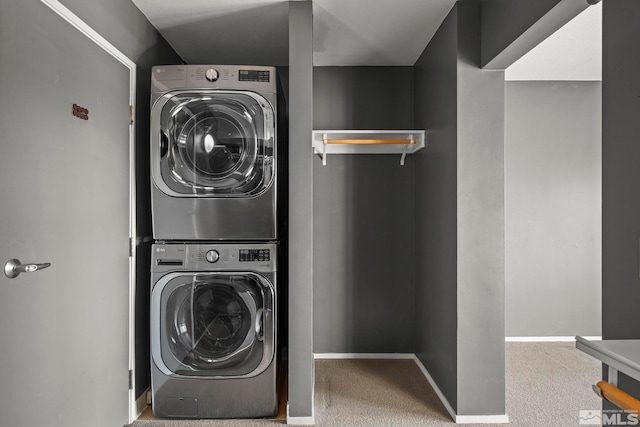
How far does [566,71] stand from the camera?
3.84 meters

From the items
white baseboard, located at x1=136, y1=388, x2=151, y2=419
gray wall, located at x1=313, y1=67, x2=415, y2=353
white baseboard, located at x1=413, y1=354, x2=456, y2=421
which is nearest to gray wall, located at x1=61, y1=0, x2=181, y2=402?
white baseboard, located at x1=136, y1=388, x2=151, y2=419

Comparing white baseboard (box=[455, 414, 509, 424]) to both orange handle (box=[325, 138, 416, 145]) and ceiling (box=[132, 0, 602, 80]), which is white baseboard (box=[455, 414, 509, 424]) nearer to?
orange handle (box=[325, 138, 416, 145])

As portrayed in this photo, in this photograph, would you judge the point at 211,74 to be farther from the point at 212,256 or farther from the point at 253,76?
the point at 212,256

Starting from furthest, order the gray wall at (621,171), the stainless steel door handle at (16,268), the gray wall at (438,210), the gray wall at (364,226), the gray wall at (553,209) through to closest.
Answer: the gray wall at (553,209)
the gray wall at (364,226)
the gray wall at (438,210)
the stainless steel door handle at (16,268)
the gray wall at (621,171)

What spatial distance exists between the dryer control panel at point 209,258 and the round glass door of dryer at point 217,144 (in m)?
0.33

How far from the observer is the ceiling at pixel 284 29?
2662 millimetres

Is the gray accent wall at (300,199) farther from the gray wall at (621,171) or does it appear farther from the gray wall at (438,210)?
the gray wall at (621,171)

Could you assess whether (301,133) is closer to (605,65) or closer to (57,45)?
(57,45)

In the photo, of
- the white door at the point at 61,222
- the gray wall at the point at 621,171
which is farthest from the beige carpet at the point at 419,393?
the gray wall at the point at 621,171

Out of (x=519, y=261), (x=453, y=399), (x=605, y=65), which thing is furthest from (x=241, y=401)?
(x=519, y=261)

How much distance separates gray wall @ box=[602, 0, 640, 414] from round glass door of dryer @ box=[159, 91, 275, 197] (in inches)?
65.8

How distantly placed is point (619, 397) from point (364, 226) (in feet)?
9.12

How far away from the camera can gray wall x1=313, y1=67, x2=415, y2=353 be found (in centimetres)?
380

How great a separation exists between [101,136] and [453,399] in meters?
2.44
